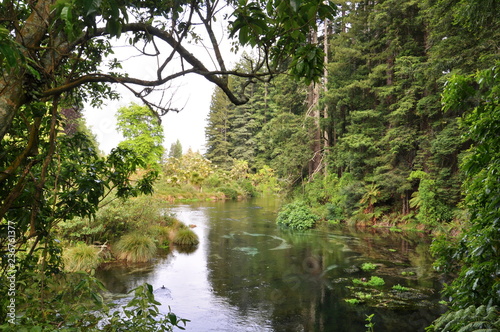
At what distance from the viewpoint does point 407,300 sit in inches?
262

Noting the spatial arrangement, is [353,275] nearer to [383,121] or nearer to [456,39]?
[456,39]

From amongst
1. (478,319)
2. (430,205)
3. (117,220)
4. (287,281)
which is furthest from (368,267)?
(117,220)

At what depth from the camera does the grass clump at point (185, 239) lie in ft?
40.5

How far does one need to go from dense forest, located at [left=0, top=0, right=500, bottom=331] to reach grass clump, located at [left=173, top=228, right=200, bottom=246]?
60 millimetres

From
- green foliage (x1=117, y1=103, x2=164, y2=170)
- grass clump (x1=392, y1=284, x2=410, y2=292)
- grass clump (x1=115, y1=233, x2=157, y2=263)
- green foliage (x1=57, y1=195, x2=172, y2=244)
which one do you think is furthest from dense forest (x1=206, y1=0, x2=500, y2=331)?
green foliage (x1=117, y1=103, x2=164, y2=170)

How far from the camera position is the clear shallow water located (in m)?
5.96

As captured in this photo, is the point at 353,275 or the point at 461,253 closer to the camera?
the point at 461,253

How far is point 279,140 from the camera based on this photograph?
23.6 meters

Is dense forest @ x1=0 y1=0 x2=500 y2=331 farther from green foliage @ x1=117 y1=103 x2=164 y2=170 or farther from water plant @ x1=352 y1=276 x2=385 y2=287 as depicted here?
water plant @ x1=352 y1=276 x2=385 y2=287

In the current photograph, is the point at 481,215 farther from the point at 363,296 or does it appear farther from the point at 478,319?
the point at 363,296

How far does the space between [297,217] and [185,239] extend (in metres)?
6.64

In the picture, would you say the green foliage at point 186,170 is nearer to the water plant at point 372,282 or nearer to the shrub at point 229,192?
the shrub at point 229,192

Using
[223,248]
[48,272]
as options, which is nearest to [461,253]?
[48,272]

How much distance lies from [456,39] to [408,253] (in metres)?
7.50
